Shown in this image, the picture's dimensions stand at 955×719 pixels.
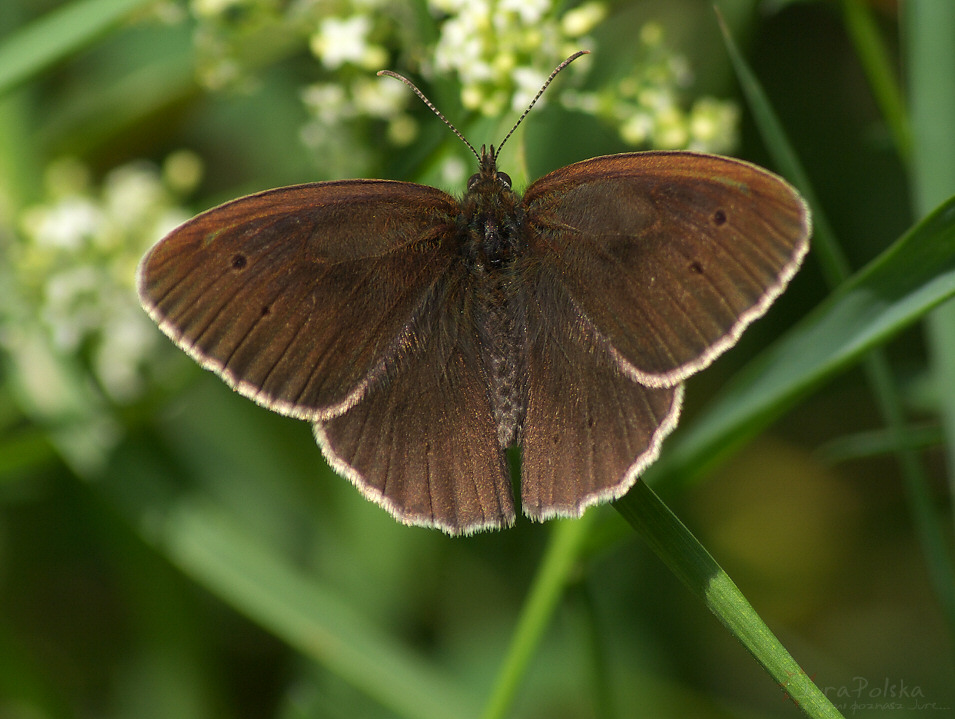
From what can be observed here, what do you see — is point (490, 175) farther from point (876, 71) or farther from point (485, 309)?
point (876, 71)

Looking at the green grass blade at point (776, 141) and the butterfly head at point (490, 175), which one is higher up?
the butterfly head at point (490, 175)

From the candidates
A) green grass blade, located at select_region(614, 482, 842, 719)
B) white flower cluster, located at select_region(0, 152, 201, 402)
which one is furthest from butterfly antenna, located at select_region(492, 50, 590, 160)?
white flower cluster, located at select_region(0, 152, 201, 402)

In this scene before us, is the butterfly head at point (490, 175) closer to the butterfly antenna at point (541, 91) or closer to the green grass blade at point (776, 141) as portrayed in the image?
the butterfly antenna at point (541, 91)

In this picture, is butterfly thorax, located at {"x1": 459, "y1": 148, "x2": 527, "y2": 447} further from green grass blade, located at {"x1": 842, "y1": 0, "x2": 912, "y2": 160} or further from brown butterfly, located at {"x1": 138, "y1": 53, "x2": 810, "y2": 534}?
green grass blade, located at {"x1": 842, "y1": 0, "x2": 912, "y2": 160}

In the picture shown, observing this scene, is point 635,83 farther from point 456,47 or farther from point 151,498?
point 151,498

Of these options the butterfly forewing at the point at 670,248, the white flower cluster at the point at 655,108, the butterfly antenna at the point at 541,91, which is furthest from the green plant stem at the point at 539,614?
the white flower cluster at the point at 655,108
